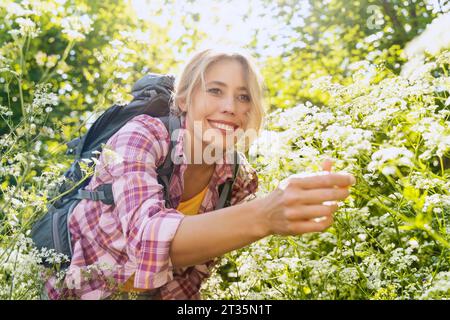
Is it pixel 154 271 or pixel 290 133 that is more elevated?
pixel 290 133

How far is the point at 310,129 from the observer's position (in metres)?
2.15

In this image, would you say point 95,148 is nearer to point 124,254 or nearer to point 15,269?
point 124,254

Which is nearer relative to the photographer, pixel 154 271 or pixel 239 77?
pixel 154 271

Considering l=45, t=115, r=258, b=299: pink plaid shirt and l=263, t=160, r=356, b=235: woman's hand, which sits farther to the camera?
l=45, t=115, r=258, b=299: pink plaid shirt

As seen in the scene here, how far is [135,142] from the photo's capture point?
6.63 ft

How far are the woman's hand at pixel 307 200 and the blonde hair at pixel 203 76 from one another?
103 cm


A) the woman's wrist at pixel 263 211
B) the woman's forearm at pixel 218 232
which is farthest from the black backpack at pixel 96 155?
the woman's wrist at pixel 263 211

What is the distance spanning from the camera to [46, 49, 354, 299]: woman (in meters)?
1.43

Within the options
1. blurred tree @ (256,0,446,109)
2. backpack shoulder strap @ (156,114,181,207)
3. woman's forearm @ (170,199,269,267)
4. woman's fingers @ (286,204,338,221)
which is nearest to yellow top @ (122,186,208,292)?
backpack shoulder strap @ (156,114,181,207)

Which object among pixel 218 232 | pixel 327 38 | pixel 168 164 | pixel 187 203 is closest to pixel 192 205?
pixel 187 203

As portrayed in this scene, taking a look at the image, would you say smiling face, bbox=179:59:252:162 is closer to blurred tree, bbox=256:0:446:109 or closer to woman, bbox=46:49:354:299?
woman, bbox=46:49:354:299
